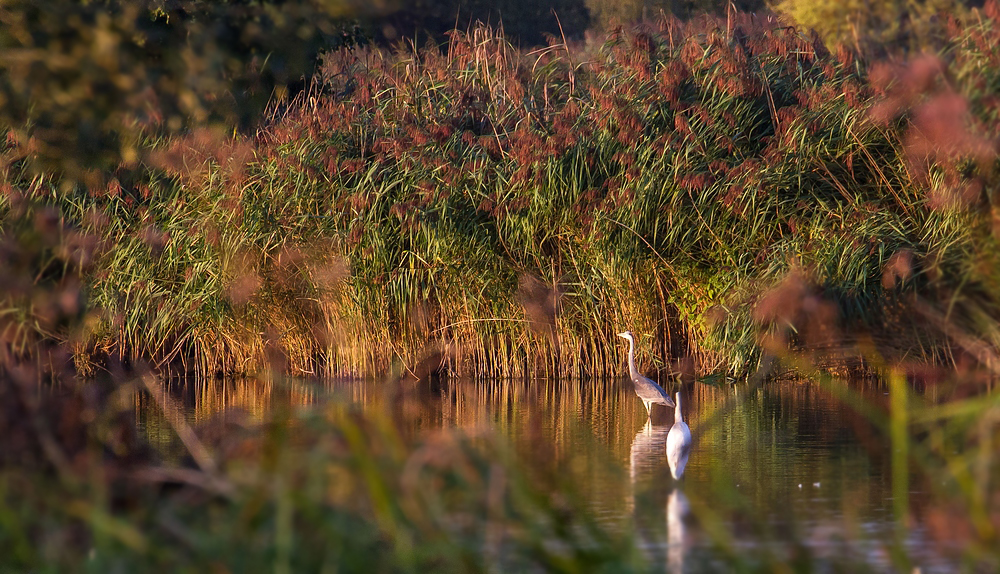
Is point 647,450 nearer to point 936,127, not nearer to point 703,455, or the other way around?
point 703,455

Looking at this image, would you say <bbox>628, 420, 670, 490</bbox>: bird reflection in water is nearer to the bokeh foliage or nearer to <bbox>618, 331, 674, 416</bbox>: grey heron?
<bbox>618, 331, 674, 416</bbox>: grey heron

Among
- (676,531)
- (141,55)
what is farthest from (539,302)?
(141,55)

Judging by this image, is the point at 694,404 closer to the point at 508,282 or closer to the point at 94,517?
the point at 508,282

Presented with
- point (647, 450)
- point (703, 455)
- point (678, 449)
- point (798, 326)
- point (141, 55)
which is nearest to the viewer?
point (141, 55)

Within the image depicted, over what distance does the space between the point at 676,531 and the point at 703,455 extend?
3.00m

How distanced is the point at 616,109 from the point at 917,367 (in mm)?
3445

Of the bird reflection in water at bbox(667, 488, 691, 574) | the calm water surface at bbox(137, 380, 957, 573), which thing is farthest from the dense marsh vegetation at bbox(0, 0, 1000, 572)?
the bird reflection in water at bbox(667, 488, 691, 574)

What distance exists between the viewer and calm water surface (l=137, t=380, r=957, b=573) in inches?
183

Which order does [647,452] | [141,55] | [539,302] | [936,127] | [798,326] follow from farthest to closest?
[539,302] < [798,326] < [647,452] < [141,55] < [936,127]

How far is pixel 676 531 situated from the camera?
18.3 feet

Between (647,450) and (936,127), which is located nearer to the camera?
(936,127)

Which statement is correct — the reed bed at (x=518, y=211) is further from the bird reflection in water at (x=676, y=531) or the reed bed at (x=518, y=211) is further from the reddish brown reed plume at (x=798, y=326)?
the bird reflection in water at (x=676, y=531)

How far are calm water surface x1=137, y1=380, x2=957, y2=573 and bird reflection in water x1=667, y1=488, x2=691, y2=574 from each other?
0.04 ft

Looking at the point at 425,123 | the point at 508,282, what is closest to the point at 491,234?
the point at 508,282
